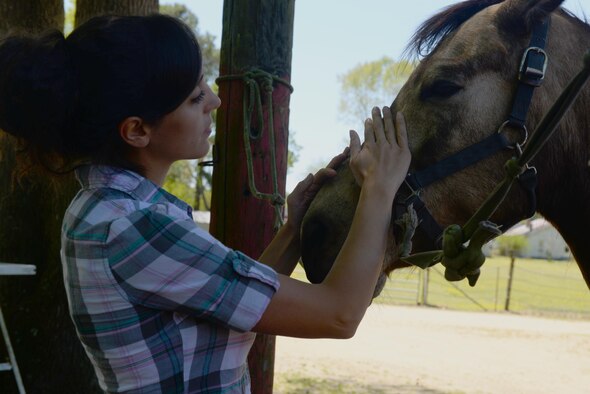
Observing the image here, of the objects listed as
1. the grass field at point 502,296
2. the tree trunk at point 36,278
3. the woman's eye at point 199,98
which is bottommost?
the grass field at point 502,296

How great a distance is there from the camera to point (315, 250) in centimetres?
178

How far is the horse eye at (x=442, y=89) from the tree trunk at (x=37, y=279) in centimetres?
310

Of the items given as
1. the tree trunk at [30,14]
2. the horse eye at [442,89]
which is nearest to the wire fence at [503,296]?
the tree trunk at [30,14]

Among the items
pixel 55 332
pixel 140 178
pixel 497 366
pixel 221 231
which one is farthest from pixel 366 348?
pixel 140 178

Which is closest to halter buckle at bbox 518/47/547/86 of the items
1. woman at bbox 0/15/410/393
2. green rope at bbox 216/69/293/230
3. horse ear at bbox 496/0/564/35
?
horse ear at bbox 496/0/564/35

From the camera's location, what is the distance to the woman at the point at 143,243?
119 centimetres

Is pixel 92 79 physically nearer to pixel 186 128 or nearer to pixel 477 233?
pixel 186 128

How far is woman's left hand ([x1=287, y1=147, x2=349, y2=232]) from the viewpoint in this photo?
1891mm

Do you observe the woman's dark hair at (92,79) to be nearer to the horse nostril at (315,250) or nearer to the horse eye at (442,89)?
the horse nostril at (315,250)

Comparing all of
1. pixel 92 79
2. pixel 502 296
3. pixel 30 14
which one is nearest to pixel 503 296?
pixel 502 296

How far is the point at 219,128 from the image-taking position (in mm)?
2334

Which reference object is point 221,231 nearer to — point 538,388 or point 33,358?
point 33,358

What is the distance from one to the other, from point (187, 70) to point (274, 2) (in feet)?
3.46

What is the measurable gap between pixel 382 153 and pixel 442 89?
0.33 meters
